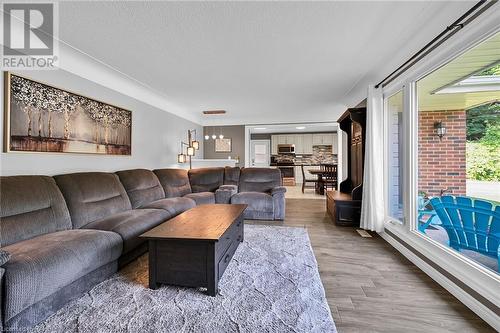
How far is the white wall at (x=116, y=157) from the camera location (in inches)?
85.0

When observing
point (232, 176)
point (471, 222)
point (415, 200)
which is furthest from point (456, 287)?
point (232, 176)

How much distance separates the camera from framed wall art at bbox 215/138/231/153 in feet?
22.3

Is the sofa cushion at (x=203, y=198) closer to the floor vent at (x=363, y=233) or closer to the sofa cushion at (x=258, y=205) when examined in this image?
the sofa cushion at (x=258, y=205)

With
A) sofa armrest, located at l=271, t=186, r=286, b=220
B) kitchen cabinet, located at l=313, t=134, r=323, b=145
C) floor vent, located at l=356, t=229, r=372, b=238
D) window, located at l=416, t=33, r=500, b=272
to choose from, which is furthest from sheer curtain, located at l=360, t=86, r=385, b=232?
kitchen cabinet, located at l=313, t=134, r=323, b=145

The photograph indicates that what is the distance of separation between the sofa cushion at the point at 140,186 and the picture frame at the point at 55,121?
42 cm

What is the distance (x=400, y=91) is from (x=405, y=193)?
130 centimetres

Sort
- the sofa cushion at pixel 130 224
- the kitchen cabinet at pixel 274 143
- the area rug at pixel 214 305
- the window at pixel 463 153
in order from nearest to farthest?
the area rug at pixel 214 305, the window at pixel 463 153, the sofa cushion at pixel 130 224, the kitchen cabinet at pixel 274 143

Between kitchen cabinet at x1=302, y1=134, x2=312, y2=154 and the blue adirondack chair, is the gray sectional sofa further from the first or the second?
kitchen cabinet at x1=302, y1=134, x2=312, y2=154

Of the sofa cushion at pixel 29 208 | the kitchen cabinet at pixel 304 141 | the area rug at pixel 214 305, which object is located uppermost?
the kitchen cabinet at pixel 304 141

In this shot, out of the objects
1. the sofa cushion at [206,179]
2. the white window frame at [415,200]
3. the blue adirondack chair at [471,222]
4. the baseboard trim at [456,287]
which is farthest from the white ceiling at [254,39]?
the baseboard trim at [456,287]

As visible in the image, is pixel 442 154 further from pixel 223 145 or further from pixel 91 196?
pixel 223 145

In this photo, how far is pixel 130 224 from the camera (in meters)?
2.17

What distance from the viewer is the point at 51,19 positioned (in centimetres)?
191

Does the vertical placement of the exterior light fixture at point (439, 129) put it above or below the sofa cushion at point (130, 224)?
above
